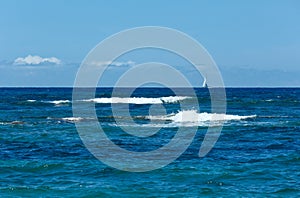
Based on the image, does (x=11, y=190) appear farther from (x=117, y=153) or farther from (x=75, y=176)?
(x=117, y=153)

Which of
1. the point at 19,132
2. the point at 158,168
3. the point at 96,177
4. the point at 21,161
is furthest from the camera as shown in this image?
the point at 19,132

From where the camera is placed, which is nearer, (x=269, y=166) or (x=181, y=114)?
(x=269, y=166)

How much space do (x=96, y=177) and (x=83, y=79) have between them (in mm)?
4449

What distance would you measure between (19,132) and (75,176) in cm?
1575

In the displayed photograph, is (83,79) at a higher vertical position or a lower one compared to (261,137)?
higher

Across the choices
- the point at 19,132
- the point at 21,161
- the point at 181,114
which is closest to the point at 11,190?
Answer: the point at 21,161

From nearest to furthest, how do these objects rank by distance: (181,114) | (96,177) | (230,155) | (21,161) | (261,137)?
(96,177) < (21,161) < (230,155) < (261,137) < (181,114)

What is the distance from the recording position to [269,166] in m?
21.6

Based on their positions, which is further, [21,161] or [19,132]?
[19,132]

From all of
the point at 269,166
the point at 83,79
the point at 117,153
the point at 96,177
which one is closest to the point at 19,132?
the point at 117,153

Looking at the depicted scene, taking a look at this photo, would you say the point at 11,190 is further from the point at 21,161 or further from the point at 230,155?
the point at 230,155

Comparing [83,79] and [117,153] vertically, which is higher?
[83,79]

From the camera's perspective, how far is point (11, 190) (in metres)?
17.5

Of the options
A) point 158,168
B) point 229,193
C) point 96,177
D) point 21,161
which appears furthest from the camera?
point 21,161
